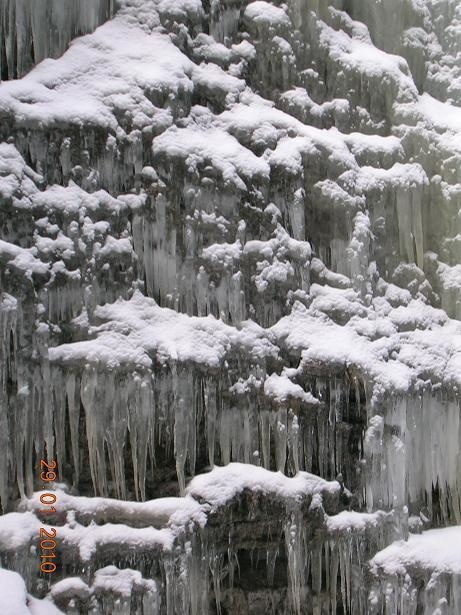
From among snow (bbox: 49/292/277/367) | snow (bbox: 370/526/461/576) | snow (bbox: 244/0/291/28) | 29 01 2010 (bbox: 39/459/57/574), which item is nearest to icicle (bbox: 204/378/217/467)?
snow (bbox: 49/292/277/367)

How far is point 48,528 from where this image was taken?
5.22m

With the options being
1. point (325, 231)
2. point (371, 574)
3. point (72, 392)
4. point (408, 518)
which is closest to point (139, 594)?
point (72, 392)

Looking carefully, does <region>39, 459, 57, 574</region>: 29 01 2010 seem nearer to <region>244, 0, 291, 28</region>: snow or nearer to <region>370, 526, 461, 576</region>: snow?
<region>370, 526, 461, 576</region>: snow

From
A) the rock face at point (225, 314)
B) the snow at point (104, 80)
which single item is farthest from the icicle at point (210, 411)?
A: the snow at point (104, 80)

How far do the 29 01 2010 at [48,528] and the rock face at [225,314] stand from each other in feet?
0.17

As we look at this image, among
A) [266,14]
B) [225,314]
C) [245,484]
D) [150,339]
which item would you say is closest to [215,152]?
[225,314]

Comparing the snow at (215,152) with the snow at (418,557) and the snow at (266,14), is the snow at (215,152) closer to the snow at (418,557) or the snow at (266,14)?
the snow at (266,14)

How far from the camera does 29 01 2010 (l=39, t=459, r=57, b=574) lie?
5.14m

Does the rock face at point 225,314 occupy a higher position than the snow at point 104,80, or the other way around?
the snow at point 104,80

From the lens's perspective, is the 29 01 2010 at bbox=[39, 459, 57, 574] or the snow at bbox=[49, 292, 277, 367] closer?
the 29 01 2010 at bbox=[39, 459, 57, 574]

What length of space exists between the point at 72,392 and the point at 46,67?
2441 millimetres

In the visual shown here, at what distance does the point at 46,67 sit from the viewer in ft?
19.5

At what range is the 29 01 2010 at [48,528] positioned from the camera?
16.9 feet

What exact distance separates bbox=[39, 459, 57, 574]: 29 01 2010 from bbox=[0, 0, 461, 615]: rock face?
0.05 m
